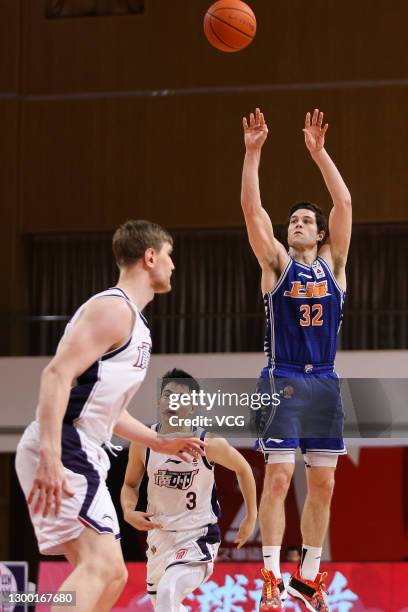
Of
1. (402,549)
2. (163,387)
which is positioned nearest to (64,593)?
(163,387)

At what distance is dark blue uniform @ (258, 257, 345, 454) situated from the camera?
627 cm

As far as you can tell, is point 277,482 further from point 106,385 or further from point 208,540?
point 106,385

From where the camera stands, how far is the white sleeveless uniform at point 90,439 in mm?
4051

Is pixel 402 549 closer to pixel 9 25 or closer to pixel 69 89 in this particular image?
pixel 69 89

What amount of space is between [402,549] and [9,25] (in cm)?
935

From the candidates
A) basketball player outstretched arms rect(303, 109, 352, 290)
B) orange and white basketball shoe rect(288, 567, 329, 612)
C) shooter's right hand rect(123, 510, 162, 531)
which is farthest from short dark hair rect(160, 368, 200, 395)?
orange and white basketball shoe rect(288, 567, 329, 612)

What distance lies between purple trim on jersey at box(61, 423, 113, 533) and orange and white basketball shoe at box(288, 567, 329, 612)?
2344 millimetres

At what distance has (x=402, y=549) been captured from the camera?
41.0 feet

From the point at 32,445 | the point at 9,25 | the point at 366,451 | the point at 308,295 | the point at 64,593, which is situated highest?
the point at 9,25

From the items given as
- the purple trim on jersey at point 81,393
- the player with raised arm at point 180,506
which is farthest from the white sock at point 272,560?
the purple trim on jersey at point 81,393

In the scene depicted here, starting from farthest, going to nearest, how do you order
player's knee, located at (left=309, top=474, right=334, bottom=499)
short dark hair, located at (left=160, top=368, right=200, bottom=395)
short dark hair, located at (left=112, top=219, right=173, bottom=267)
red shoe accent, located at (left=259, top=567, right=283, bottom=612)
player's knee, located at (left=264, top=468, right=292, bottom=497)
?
short dark hair, located at (left=160, top=368, right=200, bottom=395)
player's knee, located at (left=309, top=474, right=334, bottom=499)
player's knee, located at (left=264, top=468, right=292, bottom=497)
red shoe accent, located at (left=259, top=567, right=283, bottom=612)
short dark hair, located at (left=112, top=219, right=173, bottom=267)

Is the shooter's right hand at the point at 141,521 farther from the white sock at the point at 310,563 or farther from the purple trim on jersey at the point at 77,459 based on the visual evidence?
the purple trim on jersey at the point at 77,459

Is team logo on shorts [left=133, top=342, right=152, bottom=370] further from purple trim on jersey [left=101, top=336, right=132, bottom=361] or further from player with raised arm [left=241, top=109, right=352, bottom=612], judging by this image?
player with raised arm [left=241, top=109, right=352, bottom=612]

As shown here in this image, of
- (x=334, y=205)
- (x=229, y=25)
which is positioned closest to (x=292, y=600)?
(x=334, y=205)
